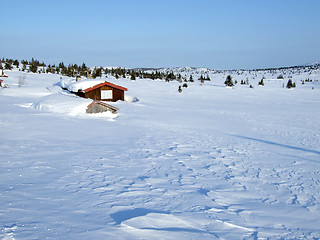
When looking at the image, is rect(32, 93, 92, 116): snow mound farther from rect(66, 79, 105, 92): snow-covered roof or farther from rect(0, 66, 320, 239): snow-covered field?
rect(66, 79, 105, 92): snow-covered roof

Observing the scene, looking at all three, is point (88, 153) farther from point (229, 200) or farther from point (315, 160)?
point (315, 160)

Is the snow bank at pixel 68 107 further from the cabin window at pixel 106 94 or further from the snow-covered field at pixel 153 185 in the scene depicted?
the cabin window at pixel 106 94

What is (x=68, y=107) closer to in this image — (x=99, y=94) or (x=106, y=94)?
(x=99, y=94)

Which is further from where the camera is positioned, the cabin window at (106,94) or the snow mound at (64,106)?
the cabin window at (106,94)

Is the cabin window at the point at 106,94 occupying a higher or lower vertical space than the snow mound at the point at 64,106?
higher

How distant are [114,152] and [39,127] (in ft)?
22.6

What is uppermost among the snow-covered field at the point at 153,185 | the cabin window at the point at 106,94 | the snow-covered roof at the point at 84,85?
the snow-covered roof at the point at 84,85

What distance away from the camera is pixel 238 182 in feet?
27.8

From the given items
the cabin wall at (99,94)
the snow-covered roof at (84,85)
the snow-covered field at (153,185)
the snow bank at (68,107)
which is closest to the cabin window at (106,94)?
the cabin wall at (99,94)

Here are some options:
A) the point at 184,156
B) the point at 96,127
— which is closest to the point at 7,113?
the point at 96,127

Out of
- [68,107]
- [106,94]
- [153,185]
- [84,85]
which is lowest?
[153,185]

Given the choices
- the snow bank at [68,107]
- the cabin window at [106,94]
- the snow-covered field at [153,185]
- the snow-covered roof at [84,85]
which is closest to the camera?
the snow-covered field at [153,185]

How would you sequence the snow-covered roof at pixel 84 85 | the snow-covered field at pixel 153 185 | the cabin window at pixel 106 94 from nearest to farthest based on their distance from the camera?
1. the snow-covered field at pixel 153 185
2. the snow-covered roof at pixel 84 85
3. the cabin window at pixel 106 94

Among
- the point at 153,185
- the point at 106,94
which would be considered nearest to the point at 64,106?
the point at 106,94
